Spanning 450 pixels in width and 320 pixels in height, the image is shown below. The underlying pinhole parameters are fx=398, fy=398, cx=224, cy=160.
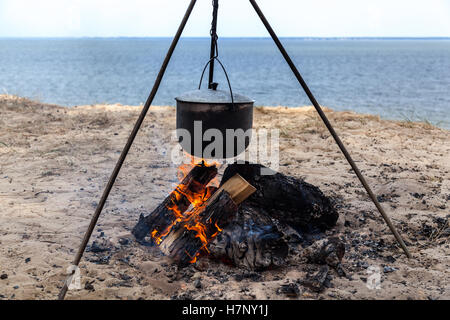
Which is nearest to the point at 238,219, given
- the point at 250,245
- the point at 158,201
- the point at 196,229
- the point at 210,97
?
the point at 250,245

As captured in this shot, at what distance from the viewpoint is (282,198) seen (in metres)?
3.99

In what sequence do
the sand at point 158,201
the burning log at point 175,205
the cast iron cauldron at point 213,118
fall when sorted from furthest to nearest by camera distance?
the burning log at point 175,205 < the cast iron cauldron at point 213,118 < the sand at point 158,201

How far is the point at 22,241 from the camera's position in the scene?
12.1 feet

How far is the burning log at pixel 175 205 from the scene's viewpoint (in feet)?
12.8

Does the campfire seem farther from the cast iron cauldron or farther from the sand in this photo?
the cast iron cauldron

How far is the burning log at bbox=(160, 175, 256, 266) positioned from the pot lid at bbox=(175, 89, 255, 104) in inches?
30.6

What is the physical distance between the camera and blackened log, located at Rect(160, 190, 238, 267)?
137 inches

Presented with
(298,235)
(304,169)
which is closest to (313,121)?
(304,169)

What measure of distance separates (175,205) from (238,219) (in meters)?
0.74

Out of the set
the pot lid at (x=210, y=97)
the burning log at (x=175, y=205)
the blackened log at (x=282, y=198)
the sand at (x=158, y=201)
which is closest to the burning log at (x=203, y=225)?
the sand at (x=158, y=201)

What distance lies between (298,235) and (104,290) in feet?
6.20
